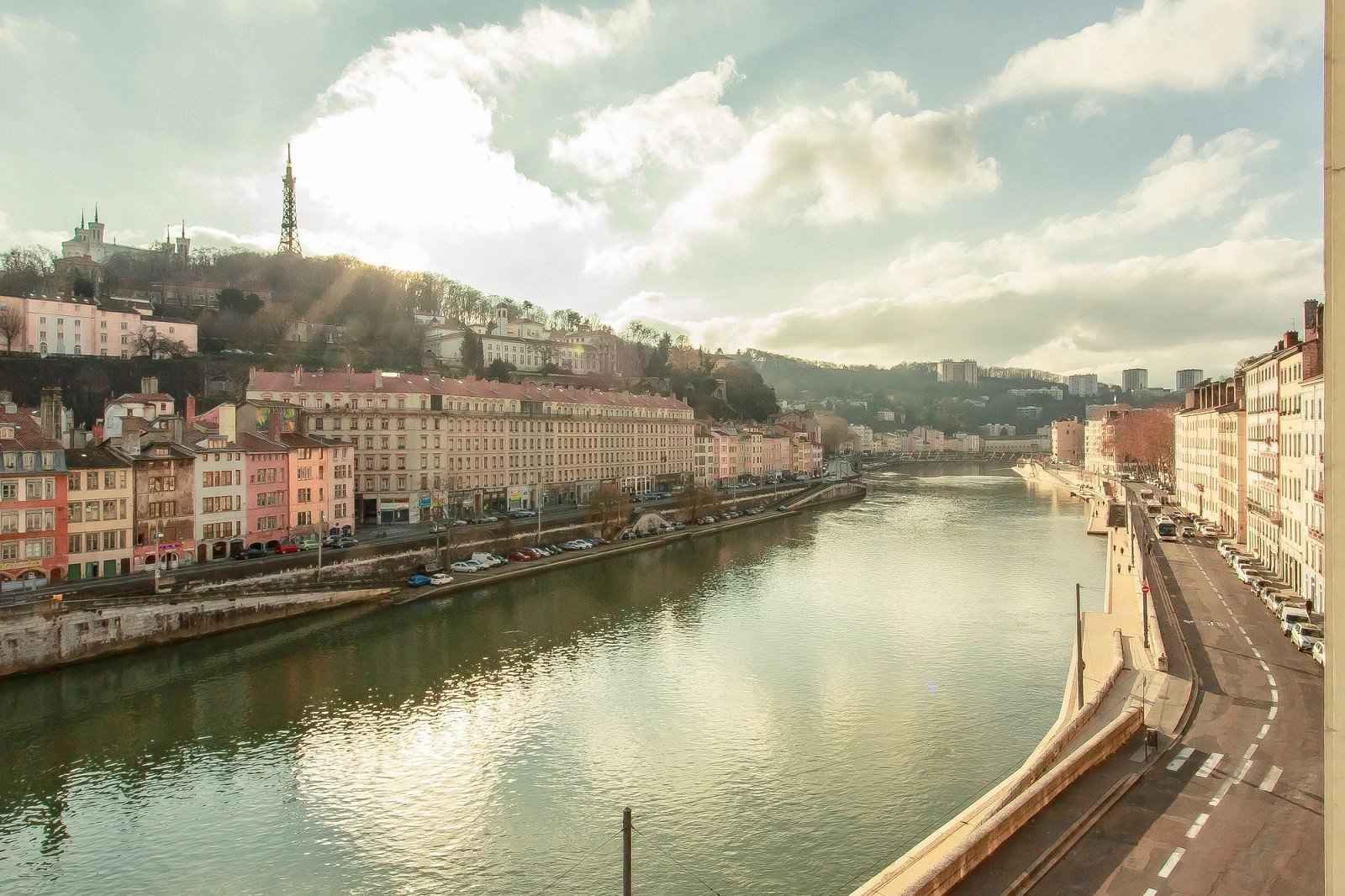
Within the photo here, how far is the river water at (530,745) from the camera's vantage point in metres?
12.9

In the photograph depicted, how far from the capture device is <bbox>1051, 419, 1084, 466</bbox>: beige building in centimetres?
13600

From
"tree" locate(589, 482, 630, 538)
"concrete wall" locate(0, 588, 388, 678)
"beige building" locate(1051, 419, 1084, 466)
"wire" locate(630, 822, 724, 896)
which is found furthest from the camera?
"beige building" locate(1051, 419, 1084, 466)

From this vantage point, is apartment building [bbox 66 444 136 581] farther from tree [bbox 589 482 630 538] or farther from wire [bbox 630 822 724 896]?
tree [bbox 589 482 630 538]

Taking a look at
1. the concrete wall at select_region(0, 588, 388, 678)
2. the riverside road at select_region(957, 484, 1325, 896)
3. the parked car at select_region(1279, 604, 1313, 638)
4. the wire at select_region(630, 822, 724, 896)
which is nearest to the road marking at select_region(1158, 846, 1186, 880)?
the riverside road at select_region(957, 484, 1325, 896)

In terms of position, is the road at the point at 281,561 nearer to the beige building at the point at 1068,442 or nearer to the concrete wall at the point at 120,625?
the concrete wall at the point at 120,625

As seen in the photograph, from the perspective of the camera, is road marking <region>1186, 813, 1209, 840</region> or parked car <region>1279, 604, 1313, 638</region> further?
parked car <region>1279, 604, 1313, 638</region>

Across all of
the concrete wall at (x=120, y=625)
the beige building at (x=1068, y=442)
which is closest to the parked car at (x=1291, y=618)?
the concrete wall at (x=120, y=625)

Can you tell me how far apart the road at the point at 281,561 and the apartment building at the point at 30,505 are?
2.88 feet

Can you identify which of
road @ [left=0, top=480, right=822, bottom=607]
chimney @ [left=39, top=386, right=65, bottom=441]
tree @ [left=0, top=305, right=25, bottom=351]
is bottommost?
road @ [left=0, top=480, right=822, bottom=607]

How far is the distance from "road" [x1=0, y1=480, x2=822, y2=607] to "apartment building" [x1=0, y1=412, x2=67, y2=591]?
88cm

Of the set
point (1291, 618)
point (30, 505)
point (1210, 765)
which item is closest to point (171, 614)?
point (30, 505)

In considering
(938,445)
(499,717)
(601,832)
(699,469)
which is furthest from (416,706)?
(938,445)

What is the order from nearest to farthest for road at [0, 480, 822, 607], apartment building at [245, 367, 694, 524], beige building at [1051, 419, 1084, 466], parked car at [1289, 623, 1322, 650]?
parked car at [1289, 623, 1322, 650] → road at [0, 480, 822, 607] → apartment building at [245, 367, 694, 524] → beige building at [1051, 419, 1084, 466]

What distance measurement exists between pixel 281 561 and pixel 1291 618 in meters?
29.5
